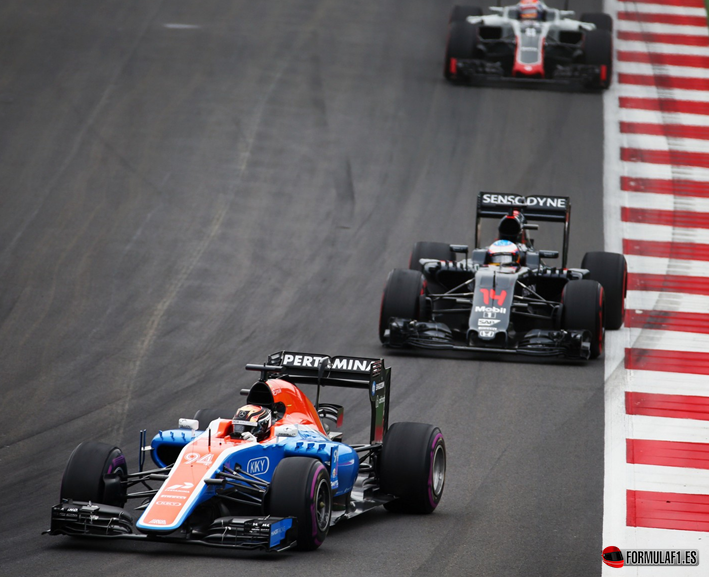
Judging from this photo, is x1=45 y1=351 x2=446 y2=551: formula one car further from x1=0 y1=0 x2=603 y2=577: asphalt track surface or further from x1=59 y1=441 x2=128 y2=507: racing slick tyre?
x1=0 y1=0 x2=603 y2=577: asphalt track surface

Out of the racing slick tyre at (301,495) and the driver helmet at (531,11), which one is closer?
the racing slick tyre at (301,495)

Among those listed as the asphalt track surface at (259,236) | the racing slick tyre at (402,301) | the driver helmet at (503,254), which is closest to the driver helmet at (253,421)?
the asphalt track surface at (259,236)

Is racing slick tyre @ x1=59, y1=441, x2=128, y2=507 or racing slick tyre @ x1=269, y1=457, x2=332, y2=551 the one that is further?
racing slick tyre @ x1=59, y1=441, x2=128, y2=507

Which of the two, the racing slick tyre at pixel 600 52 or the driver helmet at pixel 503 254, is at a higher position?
the racing slick tyre at pixel 600 52

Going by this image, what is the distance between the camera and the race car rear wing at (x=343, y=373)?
445 inches

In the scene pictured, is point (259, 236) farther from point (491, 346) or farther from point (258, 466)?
point (258, 466)

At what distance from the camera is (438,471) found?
11.3 m

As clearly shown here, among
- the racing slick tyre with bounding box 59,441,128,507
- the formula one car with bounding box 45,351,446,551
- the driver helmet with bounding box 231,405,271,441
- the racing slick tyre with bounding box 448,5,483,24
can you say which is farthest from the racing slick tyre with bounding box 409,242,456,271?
the racing slick tyre with bounding box 448,5,483,24

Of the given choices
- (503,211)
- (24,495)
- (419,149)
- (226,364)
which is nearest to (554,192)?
(419,149)

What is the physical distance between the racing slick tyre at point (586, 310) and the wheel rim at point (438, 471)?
18.4 ft

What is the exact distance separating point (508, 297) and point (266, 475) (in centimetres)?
726

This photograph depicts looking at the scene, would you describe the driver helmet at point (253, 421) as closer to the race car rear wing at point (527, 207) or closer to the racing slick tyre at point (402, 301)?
the racing slick tyre at point (402, 301)

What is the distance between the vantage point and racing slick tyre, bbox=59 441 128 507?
386 inches

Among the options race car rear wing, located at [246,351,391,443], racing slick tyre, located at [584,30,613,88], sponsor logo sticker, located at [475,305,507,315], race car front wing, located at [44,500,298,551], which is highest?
racing slick tyre, located at [584,30,613,88]
